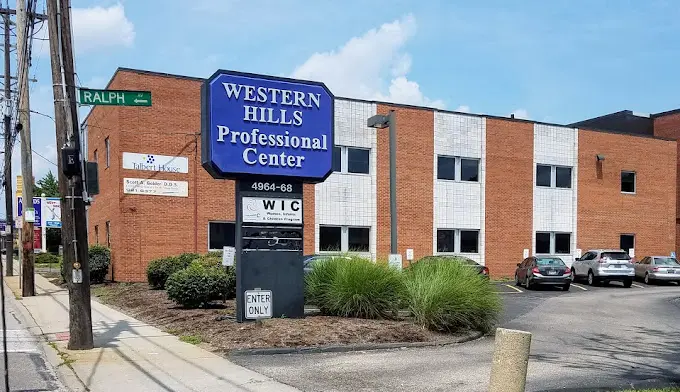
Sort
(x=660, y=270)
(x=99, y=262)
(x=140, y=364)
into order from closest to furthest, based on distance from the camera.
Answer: (x=140, y=364)
(x=99, y=262)
(x=660, y=270)

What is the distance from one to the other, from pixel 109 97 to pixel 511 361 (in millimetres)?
8342

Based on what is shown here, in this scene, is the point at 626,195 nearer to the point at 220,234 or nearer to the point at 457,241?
the point at 457,241

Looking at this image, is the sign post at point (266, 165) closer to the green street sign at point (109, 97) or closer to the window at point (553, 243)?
the green street sign at point (109, 97)

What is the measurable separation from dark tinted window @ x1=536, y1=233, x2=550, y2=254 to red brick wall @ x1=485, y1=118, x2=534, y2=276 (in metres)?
0.79

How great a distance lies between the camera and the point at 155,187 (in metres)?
24.2

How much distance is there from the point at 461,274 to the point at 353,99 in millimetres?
15941

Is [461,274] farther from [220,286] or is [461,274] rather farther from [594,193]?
[594,193]

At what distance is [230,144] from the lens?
1250cm

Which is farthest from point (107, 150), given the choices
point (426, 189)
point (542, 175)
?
point (542, 175)

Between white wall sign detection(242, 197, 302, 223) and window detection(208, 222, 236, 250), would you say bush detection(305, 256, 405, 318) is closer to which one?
white wall sign detection(242, 197, 302, 223)

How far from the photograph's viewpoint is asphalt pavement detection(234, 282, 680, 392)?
328 inches

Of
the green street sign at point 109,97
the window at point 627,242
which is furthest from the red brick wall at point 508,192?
the green street sign at point 109,97

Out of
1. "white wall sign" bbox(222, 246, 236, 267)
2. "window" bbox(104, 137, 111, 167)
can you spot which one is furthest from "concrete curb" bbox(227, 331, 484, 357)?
"window" bbox(104, 137, 111, 167)

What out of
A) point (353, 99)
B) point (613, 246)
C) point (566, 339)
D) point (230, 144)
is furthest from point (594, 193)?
point (230, 144)
